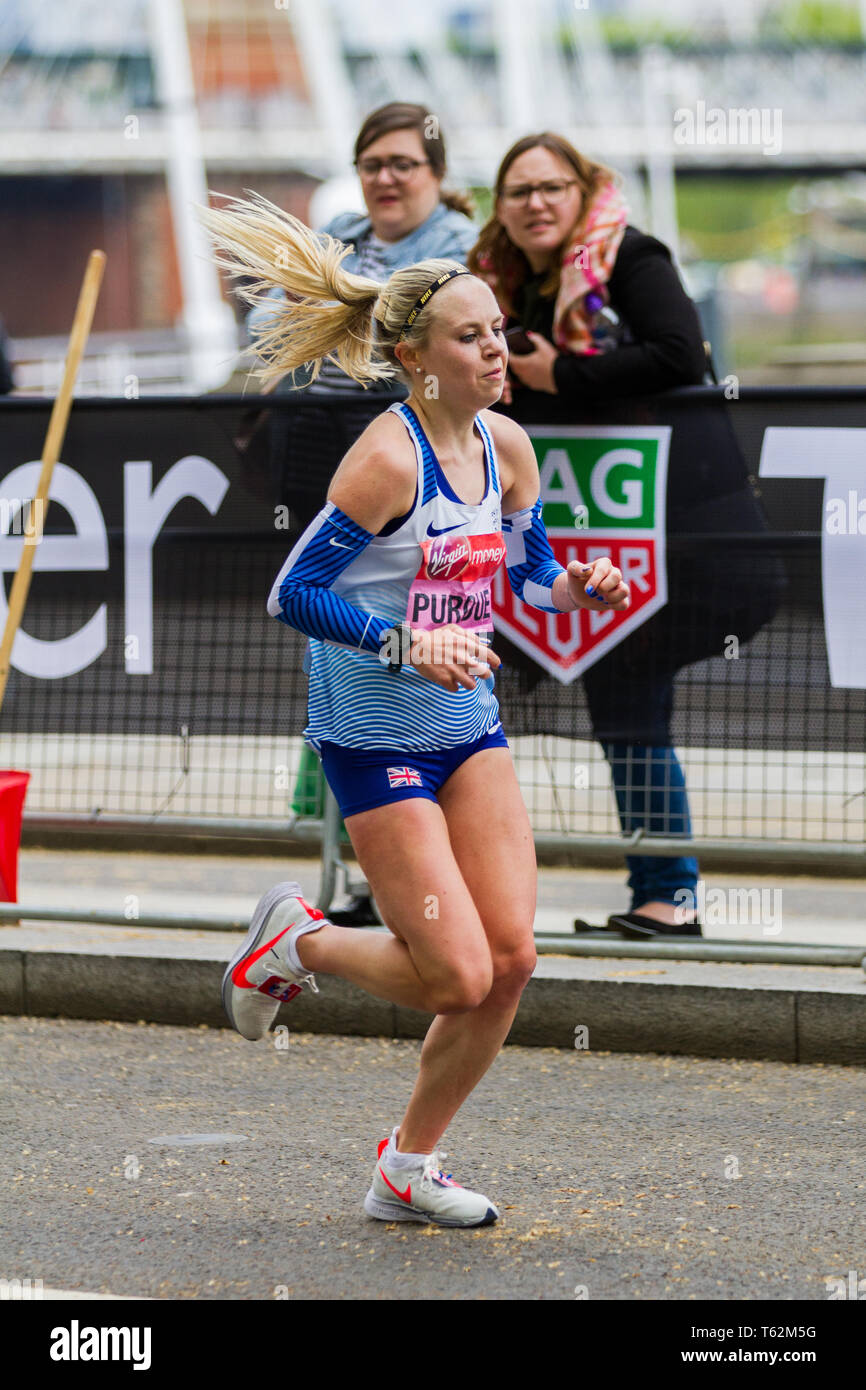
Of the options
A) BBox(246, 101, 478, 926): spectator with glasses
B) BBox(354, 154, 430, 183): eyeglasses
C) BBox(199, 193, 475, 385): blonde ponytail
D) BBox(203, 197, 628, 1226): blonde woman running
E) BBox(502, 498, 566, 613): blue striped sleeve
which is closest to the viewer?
BBox(203, 197, 628, 1226): blonde woman running

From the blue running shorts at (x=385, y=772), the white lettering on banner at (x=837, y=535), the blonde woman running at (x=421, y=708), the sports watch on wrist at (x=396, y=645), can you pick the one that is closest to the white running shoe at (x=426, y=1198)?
the blonde woman running at (x=421, y=708)

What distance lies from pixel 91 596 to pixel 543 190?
1.89 meters

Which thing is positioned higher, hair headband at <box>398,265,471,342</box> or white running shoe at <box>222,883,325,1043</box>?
hair headband at <box>398,265,471,342</box>

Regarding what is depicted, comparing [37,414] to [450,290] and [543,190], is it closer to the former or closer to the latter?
[543,190]

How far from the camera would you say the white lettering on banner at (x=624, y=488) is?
5.68 meters

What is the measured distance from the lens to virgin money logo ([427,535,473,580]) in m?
3.99

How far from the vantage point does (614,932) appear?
586 cm

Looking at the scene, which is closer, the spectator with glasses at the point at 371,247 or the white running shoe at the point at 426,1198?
the white running shoe at the point at 426,1198

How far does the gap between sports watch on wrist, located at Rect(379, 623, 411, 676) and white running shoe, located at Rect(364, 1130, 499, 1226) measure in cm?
108

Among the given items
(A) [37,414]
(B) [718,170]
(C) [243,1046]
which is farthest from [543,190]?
(B) [718,170]

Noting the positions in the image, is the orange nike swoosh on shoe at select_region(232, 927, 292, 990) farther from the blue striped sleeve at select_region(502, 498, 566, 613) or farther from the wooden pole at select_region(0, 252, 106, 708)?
the wooden pole at select_region(0, 252, 106, 708)

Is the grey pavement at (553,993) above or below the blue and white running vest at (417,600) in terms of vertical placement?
below

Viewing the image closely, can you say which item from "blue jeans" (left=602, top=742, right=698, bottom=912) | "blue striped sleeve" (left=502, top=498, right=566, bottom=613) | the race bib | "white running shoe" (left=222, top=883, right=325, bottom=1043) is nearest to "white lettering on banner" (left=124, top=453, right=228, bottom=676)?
"blue jeans" (left=602, top=742, right=698, bottom=912)

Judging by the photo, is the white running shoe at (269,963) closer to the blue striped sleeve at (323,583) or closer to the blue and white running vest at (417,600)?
the blue and white running vest at (417,600)
